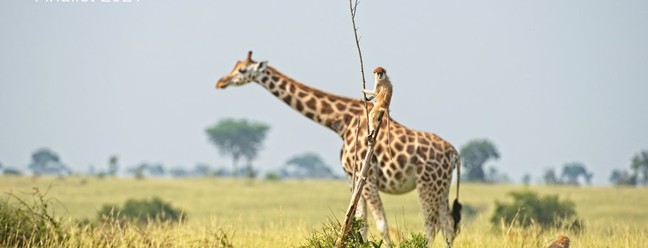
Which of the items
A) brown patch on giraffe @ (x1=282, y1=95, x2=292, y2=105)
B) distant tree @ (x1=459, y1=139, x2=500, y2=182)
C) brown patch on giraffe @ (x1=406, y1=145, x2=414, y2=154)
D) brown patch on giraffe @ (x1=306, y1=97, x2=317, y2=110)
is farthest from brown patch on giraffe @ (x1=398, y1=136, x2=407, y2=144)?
distant tree @ (x1=459, y1=139, x2=500, y2=182)

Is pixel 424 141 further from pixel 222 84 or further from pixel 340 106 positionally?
pixel 222 84

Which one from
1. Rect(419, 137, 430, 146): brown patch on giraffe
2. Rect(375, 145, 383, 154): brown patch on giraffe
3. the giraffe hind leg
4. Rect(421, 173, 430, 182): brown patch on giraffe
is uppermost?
Rect(419, 137, 430, 146): brown patch on giraffe

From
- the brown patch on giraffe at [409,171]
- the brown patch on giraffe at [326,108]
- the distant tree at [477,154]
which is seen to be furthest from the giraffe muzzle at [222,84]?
the distant tree at [477,154]

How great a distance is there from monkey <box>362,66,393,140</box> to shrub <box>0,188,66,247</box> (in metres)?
5.42

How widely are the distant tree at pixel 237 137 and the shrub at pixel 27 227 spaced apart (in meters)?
81.7

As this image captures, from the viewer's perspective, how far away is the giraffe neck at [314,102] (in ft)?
41.9

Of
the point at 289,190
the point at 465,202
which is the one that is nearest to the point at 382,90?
the point at 465,202

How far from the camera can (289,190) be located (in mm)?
57094

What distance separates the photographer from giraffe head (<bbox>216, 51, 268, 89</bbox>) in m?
13.3

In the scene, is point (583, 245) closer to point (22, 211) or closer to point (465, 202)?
point (22, 211)

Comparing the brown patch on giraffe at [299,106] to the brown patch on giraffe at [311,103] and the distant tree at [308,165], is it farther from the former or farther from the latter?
the distant tree at [308,165]

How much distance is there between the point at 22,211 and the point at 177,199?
42432 mm

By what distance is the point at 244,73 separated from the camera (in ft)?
43.8

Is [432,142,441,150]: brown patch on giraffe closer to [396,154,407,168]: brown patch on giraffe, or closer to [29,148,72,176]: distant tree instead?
[396,154,407,168]: brown patch on giraffe
